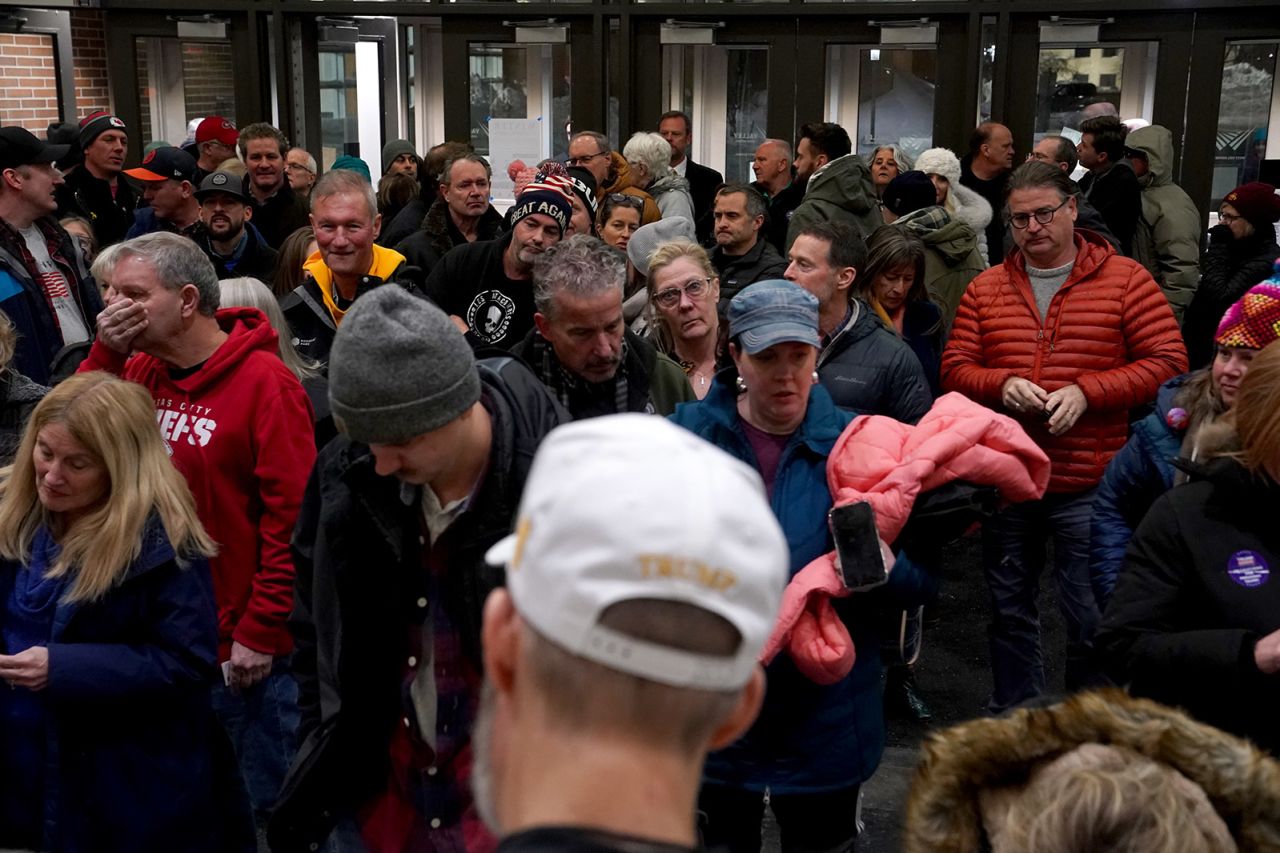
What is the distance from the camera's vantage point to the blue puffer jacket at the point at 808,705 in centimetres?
329

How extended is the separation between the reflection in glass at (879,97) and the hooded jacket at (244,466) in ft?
25.8

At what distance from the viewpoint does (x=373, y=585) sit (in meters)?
2.75

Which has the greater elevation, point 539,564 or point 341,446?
point 539,564

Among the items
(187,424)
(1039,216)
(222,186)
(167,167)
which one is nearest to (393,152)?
(167,167)

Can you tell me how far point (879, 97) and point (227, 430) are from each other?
323 inches

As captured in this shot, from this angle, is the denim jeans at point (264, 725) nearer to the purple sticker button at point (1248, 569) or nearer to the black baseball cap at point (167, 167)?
the purple sticker button at point (1248, 569)

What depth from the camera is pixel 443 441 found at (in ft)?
8.47

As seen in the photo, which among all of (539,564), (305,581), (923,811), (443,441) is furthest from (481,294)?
(539,564)

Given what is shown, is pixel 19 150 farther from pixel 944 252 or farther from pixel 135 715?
pixel 944 252

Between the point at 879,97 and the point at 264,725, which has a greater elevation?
the point at 879,97

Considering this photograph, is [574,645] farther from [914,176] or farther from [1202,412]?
[914,176]

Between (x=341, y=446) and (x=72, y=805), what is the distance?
1.26 meters

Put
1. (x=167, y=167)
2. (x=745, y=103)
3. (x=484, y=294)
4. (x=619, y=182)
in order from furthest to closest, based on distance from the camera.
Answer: (x=745, y=103), (x=619, y=182), (x=167, y=167), (x=484, y=294)

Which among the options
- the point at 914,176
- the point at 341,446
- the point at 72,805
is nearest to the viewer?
the point at 341,446
